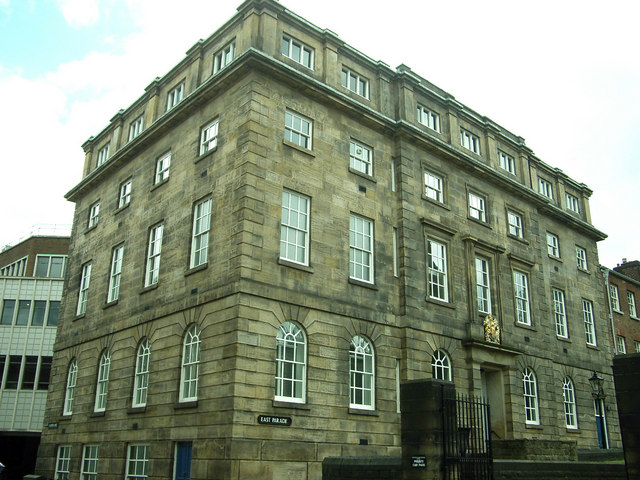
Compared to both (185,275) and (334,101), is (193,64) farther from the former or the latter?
(185,275)

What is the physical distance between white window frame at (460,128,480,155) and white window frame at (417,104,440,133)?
1.80 m

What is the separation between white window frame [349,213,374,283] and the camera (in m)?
23.4

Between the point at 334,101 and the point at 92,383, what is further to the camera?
the point at 92,383

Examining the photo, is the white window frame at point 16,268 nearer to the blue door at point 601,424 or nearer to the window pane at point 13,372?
the window pane at point 13,372

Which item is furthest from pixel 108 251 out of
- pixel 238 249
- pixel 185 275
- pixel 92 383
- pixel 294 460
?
pixel 294 460

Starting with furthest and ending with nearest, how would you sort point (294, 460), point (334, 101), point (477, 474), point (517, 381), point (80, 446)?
1. point (517, 381)
2. point (80, 446)
3. point (334, 101)
4. point (294, 460)
5. point (477, 474)

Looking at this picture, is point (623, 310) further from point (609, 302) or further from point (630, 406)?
point (630, 406)

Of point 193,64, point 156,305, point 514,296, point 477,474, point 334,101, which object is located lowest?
point 477,474

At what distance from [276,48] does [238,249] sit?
8.06 m

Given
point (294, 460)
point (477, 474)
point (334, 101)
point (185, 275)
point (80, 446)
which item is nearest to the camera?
point (477, 474)

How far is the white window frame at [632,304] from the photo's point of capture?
45938 millimetres

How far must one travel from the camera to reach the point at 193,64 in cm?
2645

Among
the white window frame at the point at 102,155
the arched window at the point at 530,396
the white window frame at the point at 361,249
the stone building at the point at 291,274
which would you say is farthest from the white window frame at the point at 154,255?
the arched window at the point at 530,396

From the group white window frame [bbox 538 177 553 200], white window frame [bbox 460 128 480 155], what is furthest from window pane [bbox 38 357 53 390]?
white window frame [bbox 538 177 553 200]
